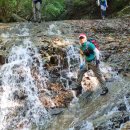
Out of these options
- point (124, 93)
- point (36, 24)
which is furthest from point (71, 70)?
point (36, 24)

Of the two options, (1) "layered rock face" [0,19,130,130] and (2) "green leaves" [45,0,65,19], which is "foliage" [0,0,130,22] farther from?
(1) "layered rock face" [0,19,130,130]

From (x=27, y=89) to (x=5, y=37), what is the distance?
166 inches

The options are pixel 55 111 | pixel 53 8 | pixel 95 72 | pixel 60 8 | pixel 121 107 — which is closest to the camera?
pixel 121 107

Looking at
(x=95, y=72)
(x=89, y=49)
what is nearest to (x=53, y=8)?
(x=95, y=72)

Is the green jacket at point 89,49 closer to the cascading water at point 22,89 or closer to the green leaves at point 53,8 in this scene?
the cascading water at point 22,89

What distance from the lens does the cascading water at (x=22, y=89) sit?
11977 millimetres

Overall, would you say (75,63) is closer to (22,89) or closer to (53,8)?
(22,89)

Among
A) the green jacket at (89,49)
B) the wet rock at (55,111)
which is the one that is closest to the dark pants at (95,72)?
the green jacket at (89,49)

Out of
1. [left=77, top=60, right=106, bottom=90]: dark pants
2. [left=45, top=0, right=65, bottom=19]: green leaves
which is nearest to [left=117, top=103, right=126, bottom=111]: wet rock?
[left=77, top=60, right=106, bottom=90]: dark pants

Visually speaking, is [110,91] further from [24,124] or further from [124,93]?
[24,124]

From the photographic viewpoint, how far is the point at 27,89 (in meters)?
13.0

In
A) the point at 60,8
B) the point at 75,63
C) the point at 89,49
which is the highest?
the point at 89,49

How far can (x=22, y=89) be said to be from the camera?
13.0m

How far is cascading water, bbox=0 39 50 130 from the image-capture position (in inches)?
472
